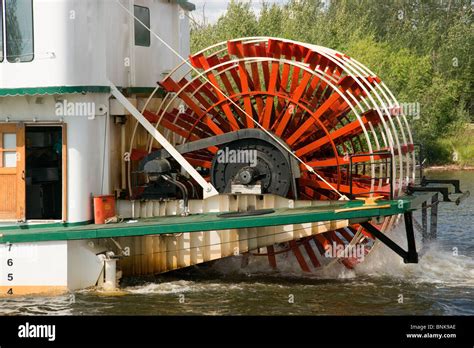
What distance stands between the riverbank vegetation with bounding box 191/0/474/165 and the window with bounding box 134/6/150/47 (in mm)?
15587

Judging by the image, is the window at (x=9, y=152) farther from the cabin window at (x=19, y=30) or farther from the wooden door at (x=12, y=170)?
the cabin window at (x=19, y=30)

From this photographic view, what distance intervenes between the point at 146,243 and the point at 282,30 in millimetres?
22935

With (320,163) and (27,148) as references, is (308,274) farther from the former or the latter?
(27,148)

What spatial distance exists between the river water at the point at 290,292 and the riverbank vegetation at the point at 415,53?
55.0 ft

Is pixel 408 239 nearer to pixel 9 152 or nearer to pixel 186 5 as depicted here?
pixel 9 152

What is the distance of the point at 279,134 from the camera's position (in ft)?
40.7

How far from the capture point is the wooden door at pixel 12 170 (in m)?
11.5

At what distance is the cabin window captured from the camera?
37.3 ft

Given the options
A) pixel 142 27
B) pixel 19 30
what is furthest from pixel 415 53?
pixel 19 30

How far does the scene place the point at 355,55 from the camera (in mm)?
31719

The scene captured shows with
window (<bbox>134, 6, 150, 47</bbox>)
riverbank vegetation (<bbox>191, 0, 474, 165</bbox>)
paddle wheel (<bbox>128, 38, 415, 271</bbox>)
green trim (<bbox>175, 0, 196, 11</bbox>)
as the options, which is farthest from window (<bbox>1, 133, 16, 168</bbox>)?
riverbank vegetation (<bbox>191, 0, 474, 165</bbox>)

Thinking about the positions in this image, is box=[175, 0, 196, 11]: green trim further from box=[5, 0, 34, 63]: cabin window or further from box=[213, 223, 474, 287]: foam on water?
box=[213, 223, 474, 287]: foam on water

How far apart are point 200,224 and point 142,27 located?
10.7 feet
